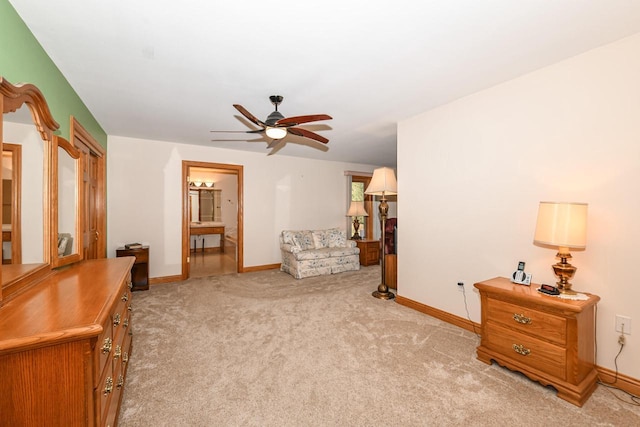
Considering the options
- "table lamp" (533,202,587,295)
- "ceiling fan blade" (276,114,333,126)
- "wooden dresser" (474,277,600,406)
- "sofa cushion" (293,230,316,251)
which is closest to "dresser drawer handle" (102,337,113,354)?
"ceiling fan blade" (276,114,333,126)

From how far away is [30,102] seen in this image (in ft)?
5.38

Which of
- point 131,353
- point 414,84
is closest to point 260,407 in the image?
point 131,353

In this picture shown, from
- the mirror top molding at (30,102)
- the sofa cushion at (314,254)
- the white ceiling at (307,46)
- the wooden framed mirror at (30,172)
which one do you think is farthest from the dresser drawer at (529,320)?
the mirror top molding at (30,102)

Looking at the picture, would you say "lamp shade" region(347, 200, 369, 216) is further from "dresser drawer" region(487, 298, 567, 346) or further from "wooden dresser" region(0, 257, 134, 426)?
"wooden dresser" region(0, 257, 134, 426)

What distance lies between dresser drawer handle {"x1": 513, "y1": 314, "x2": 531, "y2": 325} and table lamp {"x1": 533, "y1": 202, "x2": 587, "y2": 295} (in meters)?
0.33

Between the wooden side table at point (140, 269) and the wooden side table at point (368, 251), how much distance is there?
12.8 ft

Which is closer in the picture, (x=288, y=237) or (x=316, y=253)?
(x=316, y=253)

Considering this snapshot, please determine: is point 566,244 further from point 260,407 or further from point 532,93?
point 260,407

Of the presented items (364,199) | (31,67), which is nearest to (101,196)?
(31,67)

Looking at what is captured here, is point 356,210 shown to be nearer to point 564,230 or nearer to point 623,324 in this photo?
point 564,230

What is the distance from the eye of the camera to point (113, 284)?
1.67 m

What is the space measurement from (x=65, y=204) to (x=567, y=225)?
382 centimetres

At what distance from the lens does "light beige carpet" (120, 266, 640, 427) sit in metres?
1.68

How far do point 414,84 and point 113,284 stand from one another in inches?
112
